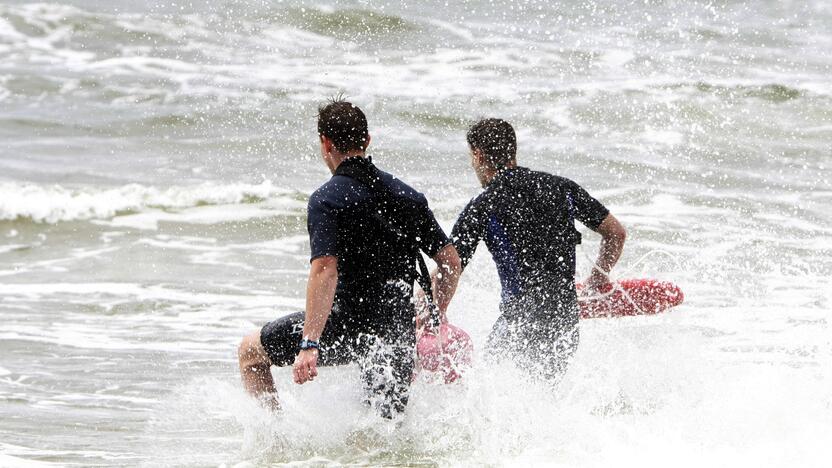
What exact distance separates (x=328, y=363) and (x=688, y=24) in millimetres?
17502

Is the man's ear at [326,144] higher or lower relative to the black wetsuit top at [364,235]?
higher

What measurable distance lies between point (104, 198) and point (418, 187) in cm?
376

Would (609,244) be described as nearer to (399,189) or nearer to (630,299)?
(630,299)

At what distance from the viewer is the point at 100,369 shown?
793 cm

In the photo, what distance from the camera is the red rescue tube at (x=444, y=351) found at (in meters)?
5.14

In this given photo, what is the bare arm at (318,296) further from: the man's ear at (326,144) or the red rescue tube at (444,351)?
the red rescue tube at (444,351)

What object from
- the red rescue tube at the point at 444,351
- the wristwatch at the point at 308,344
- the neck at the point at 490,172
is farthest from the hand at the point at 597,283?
the wristwatch at the point at 308,344

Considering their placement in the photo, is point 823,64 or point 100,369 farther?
point 823,64

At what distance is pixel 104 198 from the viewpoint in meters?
14.0

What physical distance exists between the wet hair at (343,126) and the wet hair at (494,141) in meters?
0.80

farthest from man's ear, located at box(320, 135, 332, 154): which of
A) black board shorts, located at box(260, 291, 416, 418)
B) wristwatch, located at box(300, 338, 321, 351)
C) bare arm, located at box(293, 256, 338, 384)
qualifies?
wristwatch, located at box(300, 338, 321, 351)

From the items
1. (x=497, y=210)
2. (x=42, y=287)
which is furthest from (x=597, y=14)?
(x=497, y=210)

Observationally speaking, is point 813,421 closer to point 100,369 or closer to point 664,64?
point 100,369

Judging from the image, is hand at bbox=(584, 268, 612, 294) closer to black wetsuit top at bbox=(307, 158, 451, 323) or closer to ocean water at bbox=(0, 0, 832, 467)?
ocean water at bbox=(0, 0, 832, 467)
